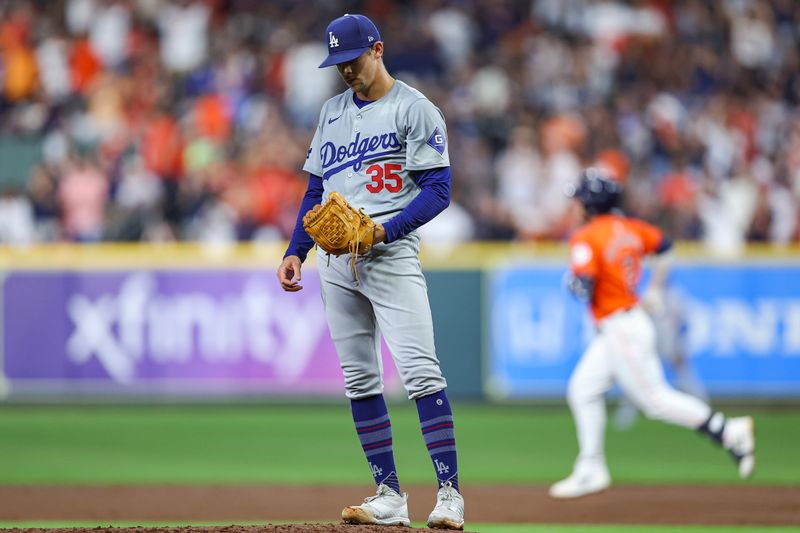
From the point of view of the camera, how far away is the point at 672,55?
18.7m

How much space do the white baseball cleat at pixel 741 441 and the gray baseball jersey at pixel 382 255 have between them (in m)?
3.30

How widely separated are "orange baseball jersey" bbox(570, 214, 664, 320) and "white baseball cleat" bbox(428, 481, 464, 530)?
10.2ft

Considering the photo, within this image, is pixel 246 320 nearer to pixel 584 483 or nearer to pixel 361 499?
pixel 361 499

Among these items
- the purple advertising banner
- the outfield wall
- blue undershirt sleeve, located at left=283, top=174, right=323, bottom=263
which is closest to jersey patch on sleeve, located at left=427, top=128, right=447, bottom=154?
blue undershirt sleeve, located at left=283, top=174, right=323, bottom=263

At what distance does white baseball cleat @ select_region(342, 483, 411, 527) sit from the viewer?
6.22 m

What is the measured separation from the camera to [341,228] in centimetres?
596

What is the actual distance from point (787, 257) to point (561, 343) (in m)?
2.62

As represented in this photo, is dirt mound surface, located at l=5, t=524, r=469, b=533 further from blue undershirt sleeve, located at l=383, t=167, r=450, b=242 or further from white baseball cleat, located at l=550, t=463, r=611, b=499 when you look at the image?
white baseball cleat, located at l=550, t=463, r=611, b=499

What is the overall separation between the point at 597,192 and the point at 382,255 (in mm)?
3239

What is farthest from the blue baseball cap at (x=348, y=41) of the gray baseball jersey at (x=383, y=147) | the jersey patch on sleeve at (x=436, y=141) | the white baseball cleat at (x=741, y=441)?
the white baseball cleat at (x=741, y=441)

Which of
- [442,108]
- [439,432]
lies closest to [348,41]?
[439,432]

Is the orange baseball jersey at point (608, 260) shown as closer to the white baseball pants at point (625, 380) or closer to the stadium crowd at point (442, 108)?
the white baseball pants at point (625, 380)

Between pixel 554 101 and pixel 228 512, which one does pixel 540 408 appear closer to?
pixel 554 101

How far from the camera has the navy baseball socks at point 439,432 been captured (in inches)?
243
